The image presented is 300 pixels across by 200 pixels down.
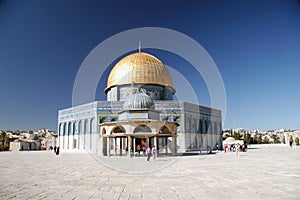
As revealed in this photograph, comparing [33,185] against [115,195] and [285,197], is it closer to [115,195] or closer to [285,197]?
[115,195]

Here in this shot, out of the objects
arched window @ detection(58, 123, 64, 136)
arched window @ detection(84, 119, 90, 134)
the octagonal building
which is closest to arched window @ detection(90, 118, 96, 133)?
the octagonal building

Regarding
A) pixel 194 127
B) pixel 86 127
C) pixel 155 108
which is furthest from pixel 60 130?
pixel 194 127

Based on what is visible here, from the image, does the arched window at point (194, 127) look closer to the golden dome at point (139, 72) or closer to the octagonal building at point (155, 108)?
the octagonal building at point (155, 108)

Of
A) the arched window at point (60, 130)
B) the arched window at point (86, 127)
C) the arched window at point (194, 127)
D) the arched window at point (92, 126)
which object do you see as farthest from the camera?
the arched window at point (60, 130)

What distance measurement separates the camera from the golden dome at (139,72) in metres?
29.5

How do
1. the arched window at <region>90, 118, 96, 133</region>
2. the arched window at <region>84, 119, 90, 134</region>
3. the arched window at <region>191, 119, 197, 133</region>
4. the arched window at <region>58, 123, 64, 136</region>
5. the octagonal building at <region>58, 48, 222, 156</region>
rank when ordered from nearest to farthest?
the octagonal building at <region>58, 48, 222, 156</region>
the arched window at <region>90, 118, 96, 133</region>
the arched window at <region>84, 119, 90, 134</region>
the arched window at <region>191, 119, 197, 133</region>
the arched window at <region>58, 123, 64, 136</region>

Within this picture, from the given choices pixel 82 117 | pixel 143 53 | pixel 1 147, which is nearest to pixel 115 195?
pixel 82 117

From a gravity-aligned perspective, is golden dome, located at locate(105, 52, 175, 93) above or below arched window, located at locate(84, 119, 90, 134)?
above

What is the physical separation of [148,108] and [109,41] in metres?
6.57

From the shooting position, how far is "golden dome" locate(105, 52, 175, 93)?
96.9ft

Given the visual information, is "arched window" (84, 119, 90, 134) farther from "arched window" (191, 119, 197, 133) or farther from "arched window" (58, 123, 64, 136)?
"arched window" (191, 119, 197, 133)

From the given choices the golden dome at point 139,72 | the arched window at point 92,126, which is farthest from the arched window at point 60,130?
the golden dome at point 139,72

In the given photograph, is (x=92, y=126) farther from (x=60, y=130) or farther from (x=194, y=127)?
(x=194, y=127)

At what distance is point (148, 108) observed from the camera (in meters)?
→ 19.2
